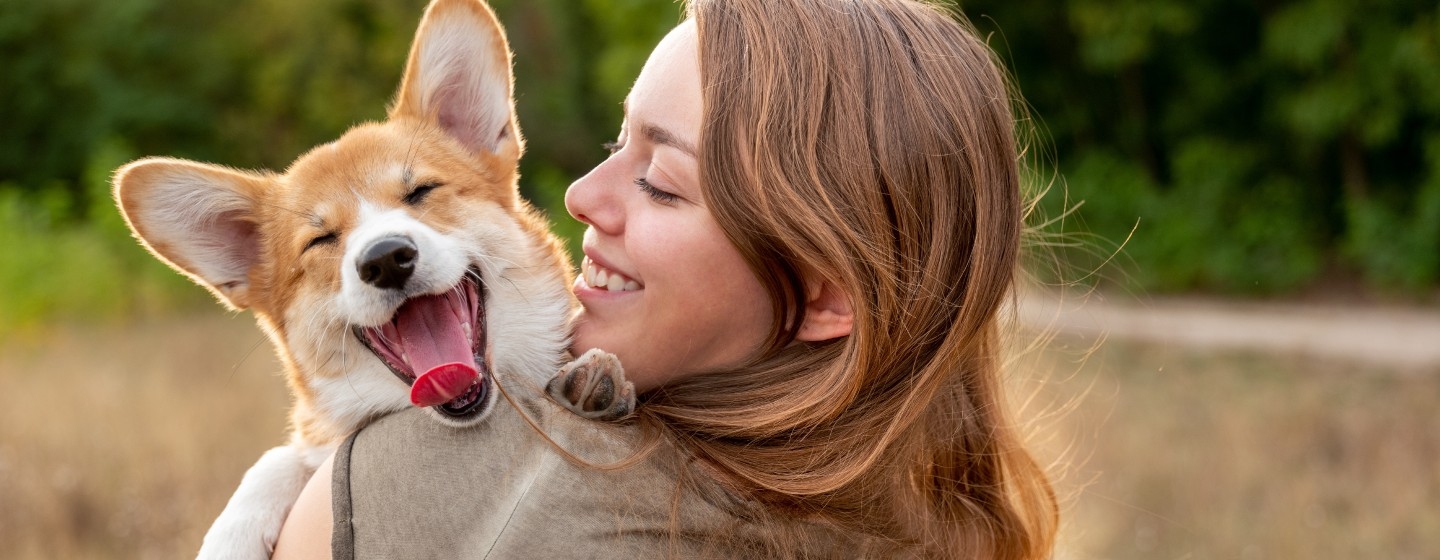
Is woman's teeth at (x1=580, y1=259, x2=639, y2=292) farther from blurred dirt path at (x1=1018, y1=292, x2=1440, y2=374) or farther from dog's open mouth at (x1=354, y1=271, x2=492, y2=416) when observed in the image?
blurred dirt path at (x1=1018, y1=292, x2=1440, y2=374)

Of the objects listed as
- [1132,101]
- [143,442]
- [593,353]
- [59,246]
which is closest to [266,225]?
[593,353]

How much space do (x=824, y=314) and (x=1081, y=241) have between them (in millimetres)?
1092

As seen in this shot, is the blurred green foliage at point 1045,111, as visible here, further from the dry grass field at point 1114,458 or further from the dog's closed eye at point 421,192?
the dog's closed eye at point 421,192

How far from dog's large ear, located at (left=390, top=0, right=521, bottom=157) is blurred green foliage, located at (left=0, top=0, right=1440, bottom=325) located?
7056mm

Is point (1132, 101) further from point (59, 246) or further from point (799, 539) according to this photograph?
point (799, 539)

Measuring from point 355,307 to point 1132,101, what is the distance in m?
17.2

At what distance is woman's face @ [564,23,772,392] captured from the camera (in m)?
2.11

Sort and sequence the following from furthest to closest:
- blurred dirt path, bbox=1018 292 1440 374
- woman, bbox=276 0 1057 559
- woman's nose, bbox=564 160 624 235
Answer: blurred dirt path, bbox=1018 292 1440 374, woman's nose, bbox=564 160 624 235, woman, bbox=276 0 1057 559

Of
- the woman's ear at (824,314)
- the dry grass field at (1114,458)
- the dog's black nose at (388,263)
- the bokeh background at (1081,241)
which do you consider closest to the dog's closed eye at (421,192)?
the dog's black nose at (388,263)

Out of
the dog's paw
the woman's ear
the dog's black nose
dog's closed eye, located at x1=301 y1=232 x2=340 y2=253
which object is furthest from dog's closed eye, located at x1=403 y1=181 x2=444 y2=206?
the woman's ear

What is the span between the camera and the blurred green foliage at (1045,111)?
13125 millimetres

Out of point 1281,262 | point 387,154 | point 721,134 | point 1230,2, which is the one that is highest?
point 721,134

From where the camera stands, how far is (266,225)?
2635 millimetres

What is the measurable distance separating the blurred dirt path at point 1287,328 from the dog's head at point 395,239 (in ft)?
25.0
